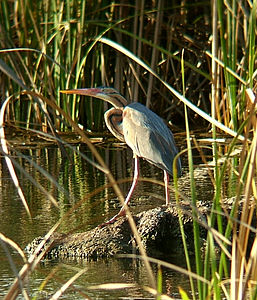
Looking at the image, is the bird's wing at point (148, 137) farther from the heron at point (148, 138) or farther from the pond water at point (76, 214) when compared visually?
the pond water at point (76, 214)

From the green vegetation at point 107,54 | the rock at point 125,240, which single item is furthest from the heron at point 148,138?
the green vegetation at point 107,54

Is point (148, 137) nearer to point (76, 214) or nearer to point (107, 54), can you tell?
point (76, 214)

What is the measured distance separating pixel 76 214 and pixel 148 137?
84 centimetres

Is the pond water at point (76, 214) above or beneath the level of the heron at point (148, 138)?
beneath

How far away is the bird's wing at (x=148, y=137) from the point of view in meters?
5.61

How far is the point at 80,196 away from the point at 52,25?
2.98 metres

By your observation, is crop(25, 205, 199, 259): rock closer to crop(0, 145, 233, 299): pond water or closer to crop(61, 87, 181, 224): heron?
crop(0, 145, 233, 299): pond water

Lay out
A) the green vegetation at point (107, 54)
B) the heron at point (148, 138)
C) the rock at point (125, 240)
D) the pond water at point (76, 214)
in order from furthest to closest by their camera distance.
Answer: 1. the green vegetation at point (107, 54)
2. the heron at point (148, 138)
3. the rock at point (125, 240)
4. the pond water at point (76, 214)

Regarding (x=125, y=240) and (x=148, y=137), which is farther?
(x=148, y=137)

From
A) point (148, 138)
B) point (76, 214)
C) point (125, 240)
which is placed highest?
point (148, 138)

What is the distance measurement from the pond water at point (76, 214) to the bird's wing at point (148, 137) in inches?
12.6

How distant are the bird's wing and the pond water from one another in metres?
0.32

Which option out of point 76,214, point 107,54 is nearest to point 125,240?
point 76,214

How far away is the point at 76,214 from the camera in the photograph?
5250mm
